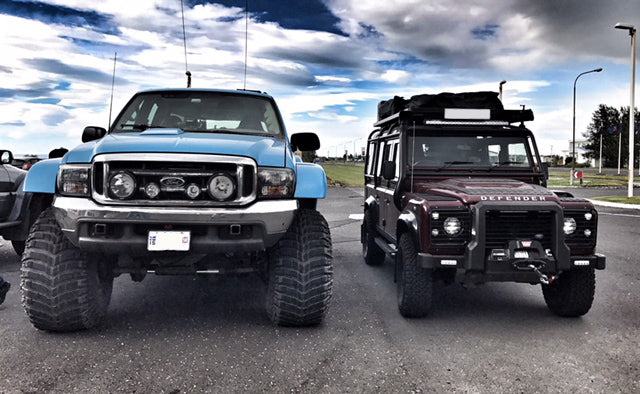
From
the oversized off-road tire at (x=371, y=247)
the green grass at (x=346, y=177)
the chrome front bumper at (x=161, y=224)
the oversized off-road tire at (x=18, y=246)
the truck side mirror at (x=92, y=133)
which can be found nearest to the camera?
the chrome front bumper at (x=161, y=224)

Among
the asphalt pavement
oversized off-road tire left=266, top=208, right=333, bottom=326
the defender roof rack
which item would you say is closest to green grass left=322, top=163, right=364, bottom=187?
the defender roof rack

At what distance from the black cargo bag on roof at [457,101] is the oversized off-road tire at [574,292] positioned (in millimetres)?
2295

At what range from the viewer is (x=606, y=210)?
16.0m

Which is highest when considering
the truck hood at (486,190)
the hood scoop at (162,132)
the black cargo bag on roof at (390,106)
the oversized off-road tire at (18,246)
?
the black cargo bag on roof at (390,106)

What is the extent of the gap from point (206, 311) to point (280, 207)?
62.3 inches

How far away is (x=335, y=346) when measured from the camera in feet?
12.8

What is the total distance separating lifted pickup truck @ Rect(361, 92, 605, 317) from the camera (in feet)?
13.9

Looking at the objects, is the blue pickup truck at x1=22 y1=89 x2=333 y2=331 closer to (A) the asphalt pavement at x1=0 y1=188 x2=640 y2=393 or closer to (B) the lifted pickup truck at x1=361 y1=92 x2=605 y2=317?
(A) the asphalt pavement at x1=0 y1=188 x2=640 y2=393

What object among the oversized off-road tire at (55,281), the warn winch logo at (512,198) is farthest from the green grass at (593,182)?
the oversized off-road tire at (55,281)

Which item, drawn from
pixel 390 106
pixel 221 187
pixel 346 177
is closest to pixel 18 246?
pixel 221 187

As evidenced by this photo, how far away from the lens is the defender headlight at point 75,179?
3.73m

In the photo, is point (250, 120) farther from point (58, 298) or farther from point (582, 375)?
point (582, 375)

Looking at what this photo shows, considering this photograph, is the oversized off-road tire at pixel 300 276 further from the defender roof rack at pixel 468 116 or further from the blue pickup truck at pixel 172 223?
the defender roof rack at pixel 468 116

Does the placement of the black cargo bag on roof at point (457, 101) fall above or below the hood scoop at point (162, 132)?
above
